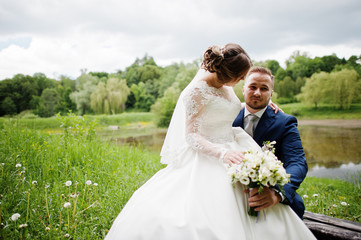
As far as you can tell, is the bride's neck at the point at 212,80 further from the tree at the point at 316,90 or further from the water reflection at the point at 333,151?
the tree at the point at 316,90

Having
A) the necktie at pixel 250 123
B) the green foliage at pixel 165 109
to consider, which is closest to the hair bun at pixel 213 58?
the necktie at pixel 250 123

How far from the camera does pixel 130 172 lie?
13.7 ft

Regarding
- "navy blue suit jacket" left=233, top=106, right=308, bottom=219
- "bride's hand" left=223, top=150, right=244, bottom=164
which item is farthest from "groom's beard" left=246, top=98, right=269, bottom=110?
"bride's hand" left=223, top=150, right=244, bottom=164

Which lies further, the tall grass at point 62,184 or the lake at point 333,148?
the lake at point 333,148

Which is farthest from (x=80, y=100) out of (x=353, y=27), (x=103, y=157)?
(x=353, y=27)

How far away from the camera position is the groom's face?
7.43ft

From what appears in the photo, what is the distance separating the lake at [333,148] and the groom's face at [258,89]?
4722 millimetres

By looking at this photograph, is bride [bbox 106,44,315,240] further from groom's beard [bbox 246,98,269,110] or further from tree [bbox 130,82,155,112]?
tree [bbox 130,82,155,112]

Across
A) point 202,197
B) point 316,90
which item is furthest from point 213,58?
point 316,90

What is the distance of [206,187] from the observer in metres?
1.68

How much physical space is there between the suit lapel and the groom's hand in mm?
828

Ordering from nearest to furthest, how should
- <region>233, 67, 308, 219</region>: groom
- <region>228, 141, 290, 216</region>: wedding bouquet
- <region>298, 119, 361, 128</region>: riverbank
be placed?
<region>228, 141, 290, 216</region>: wedding bouquet < <region>233, 67, 308, 219</region>: groom < <region>298, 119, 361, 128</region>: riverbank

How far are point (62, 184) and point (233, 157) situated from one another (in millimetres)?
3153

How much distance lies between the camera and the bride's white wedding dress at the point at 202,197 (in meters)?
1.44
